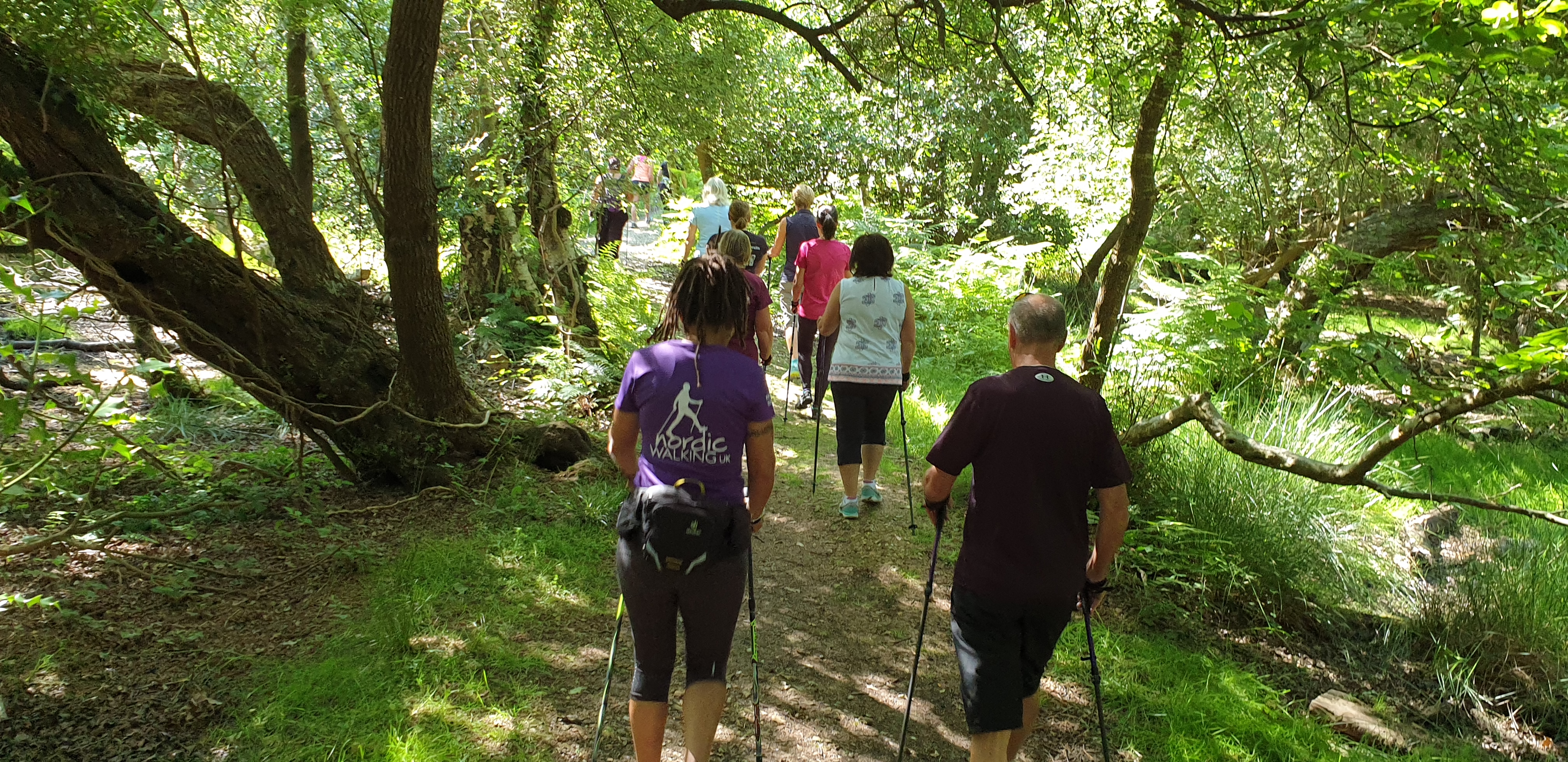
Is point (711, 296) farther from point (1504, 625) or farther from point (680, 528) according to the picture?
point (1504, 625)

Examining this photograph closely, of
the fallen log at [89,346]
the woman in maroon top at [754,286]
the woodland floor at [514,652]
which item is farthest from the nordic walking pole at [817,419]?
the fallen log at [89,346]

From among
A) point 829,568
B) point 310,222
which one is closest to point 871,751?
point 829,568

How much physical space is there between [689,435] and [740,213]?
186 inches

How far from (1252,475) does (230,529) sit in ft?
20.6

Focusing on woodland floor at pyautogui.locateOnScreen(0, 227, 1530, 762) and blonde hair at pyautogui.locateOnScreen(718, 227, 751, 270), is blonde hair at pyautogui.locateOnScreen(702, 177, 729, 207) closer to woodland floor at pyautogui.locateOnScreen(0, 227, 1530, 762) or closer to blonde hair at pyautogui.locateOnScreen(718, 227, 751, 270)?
blonde hair at pyautogui.locateOnScreen(718, 227, 751, 270)

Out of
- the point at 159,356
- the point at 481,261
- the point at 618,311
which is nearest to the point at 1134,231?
the point at 618,311

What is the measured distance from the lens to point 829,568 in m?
5.44

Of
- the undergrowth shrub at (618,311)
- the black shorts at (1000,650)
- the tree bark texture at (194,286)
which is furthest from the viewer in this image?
the undergrowth shrub at (618,311)

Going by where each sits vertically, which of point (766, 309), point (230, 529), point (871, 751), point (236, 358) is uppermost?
point (766, 309)

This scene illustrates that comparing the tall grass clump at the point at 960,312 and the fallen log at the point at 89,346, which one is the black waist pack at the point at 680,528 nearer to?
the fallen log at the point at 89,346

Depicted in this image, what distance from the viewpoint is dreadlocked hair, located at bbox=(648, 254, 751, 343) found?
2838mm

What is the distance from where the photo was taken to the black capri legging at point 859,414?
18.2 feet

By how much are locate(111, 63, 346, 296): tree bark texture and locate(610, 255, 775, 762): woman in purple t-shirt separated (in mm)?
4315

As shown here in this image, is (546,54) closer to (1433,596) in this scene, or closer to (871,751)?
(871,751)
